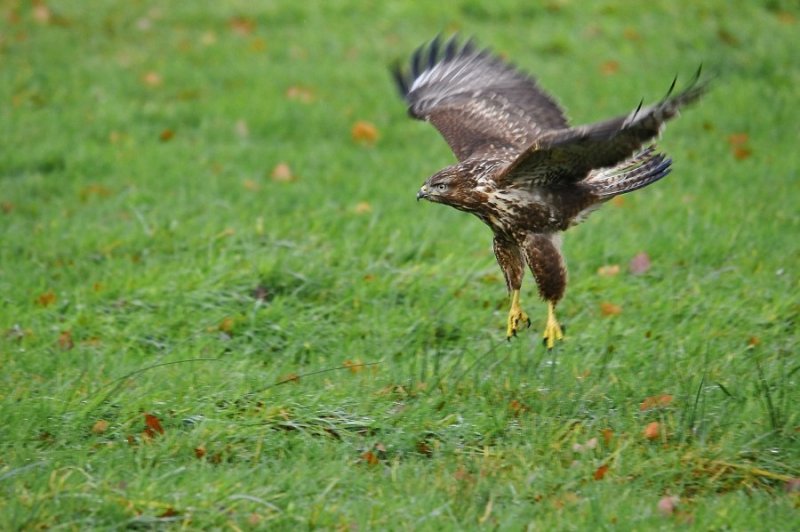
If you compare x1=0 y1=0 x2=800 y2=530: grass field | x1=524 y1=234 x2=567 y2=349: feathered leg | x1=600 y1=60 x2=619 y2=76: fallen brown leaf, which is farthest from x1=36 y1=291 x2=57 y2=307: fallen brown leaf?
x1=600 y1=60 x2=619 y2=76: fallen brown leaf

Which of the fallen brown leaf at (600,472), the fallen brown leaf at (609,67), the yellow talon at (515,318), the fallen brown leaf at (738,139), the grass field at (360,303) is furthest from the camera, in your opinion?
the fallen brown leaf at (609,67)

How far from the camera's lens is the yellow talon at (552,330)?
5.57 meters

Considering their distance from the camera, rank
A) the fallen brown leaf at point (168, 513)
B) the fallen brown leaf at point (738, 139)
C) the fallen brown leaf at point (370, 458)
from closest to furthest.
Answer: the fallen brown leaf at point (168, 513) → the fallen brown leaf at point (370, 458) → the fallen brown leaf at point (738, 139)

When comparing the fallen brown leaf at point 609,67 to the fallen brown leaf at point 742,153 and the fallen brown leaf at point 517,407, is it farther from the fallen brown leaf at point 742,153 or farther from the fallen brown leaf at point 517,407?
the fallen brown leaf at point 517,407

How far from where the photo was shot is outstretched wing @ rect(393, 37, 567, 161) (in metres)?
6.22

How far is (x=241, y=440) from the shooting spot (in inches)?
186

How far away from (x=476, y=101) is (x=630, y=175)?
1311 millimetres

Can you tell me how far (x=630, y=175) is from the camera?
18.6 ft

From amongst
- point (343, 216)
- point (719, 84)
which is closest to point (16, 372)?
point (343, 216)

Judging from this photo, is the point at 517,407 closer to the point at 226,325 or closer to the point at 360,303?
the point at 360,303

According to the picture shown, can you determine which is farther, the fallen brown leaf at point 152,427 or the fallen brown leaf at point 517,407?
the fallen brown leaf at point 517,407

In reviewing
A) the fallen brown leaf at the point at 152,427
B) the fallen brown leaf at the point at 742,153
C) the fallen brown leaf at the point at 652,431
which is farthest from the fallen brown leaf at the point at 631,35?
the fallen brown leaf at the point at 152,427

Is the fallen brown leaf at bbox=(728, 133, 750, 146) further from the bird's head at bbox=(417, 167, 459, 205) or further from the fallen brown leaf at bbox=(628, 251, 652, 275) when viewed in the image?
the bird's head at bbox=(417, 167, 459, 205)

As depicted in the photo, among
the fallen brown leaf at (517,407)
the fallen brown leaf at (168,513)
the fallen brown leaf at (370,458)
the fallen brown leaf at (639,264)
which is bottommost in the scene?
the fallen brown leaf at (168,513)
